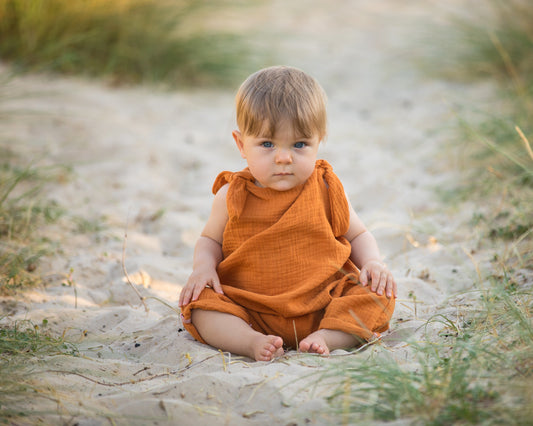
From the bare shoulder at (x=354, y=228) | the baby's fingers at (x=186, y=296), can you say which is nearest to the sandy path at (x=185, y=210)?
the baby's fingers at (x=186, y=296)

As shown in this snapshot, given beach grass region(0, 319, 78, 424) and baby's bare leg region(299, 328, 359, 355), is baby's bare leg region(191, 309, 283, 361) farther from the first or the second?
beach grass region(0, 319, 78, 424)

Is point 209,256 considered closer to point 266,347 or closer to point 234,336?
point 234,336

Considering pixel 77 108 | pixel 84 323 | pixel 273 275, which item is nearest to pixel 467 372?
pixel 273 275

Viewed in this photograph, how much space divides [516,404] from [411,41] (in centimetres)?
542

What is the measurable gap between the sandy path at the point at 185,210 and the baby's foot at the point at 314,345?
43 mm

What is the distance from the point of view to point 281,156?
6.47 ft

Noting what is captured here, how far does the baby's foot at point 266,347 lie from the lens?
1.93m

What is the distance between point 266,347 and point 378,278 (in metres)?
0.47

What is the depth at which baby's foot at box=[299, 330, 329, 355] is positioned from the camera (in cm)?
193

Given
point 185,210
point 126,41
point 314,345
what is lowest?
point 185,210

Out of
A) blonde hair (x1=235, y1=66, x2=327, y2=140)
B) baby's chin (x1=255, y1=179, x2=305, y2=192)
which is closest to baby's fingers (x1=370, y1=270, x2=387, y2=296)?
baby's chin (x1=255, y1=179, x2=305, y2=192)

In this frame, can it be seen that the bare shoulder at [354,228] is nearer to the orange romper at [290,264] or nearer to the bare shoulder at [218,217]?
the orange romper at [290,264]

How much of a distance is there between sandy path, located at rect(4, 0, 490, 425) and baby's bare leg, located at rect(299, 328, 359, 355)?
2.0 inches

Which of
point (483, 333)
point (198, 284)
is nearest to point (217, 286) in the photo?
point (198, 284)
